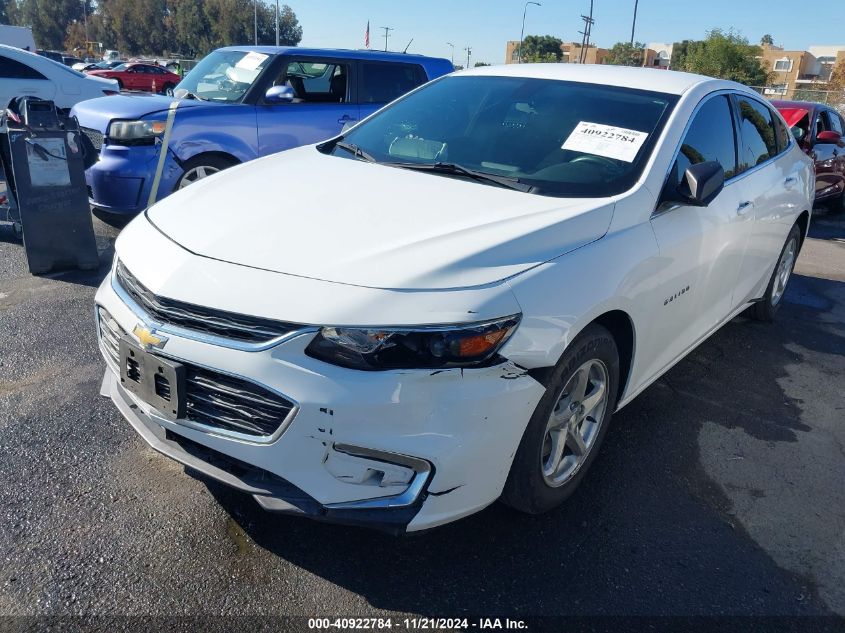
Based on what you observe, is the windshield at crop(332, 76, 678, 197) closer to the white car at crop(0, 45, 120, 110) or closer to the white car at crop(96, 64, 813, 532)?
the white car at crop(96, 64, 813, 532)

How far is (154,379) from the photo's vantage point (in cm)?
229

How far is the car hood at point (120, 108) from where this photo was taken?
5797mm

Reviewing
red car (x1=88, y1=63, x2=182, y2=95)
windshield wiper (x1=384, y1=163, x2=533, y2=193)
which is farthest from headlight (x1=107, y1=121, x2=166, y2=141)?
red car (x1=88, y1=63, x2=182, y2=95)

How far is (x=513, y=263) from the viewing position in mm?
2361

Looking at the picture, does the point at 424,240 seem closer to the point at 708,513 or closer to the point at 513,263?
the point at 513,263

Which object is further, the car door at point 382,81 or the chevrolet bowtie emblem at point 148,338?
the car door at point 382,81

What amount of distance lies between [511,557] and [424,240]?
4.01 feet

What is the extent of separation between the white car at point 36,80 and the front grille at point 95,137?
16.9 ft

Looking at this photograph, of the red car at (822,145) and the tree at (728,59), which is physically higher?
the tree at (728,59)

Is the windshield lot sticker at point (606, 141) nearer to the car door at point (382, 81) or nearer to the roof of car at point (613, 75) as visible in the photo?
the roof of car at point (613, 75)

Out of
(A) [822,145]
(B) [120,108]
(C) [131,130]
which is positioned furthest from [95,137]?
(A) [822,145]

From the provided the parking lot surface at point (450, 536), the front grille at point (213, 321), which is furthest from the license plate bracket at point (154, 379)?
the parking lot surface at point (450, 536)

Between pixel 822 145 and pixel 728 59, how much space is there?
44336mm

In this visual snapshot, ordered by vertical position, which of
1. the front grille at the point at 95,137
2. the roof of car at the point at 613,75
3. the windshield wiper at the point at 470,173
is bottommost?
the front grille at the point at 95,137
